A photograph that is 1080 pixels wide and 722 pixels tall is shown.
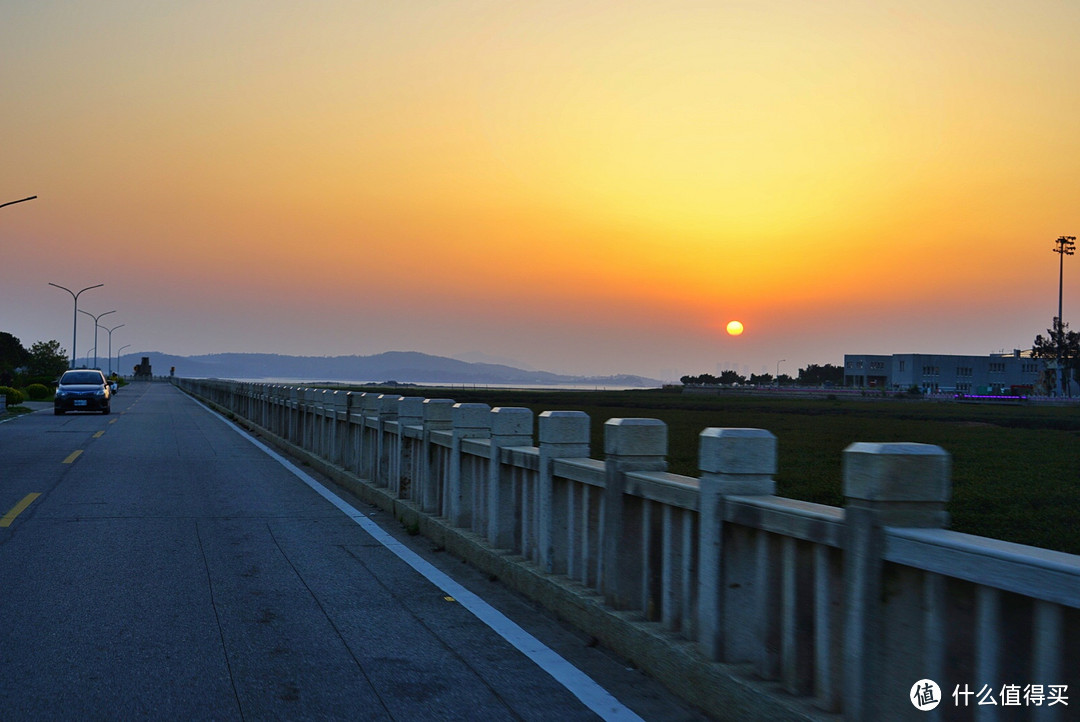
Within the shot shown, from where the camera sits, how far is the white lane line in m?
4.77

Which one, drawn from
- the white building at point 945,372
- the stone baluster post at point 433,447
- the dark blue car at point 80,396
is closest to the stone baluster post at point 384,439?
the stone baluster post at point 433,447

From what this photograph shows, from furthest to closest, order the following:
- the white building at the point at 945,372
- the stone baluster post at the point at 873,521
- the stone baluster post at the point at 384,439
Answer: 1. the white building at the point at 945,372
2. the stone baluster post at the point at 384,439
3. the stone baluster post at the point at 873,521

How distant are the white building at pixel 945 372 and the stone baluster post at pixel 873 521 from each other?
158 metres

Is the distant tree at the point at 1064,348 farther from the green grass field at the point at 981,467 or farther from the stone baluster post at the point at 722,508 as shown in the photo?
the stone baluster post at the point at 722,508

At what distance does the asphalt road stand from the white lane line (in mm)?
23

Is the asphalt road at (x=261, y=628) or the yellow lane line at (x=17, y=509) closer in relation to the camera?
the asphalt road at (x=261, y=628)

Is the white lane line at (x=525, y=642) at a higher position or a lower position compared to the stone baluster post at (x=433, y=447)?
lower

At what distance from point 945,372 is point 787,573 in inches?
6704

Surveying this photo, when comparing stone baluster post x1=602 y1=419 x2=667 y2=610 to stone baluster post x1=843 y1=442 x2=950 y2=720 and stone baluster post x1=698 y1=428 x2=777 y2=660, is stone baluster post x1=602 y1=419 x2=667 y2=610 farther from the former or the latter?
stone baluster post x1=843 y1=442 x2=950 y2=720

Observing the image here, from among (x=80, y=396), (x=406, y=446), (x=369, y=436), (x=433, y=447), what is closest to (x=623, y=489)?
(x=433, y=447)

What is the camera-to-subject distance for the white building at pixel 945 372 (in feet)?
520

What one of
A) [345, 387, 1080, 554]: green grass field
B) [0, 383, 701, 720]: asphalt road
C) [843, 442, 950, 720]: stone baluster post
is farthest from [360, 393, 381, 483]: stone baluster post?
[843, 442, 950, 720]: stone baluster post

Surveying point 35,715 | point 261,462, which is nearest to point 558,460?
point 35,715

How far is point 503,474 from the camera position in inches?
299
